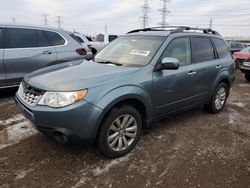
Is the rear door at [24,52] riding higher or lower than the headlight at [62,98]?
higher

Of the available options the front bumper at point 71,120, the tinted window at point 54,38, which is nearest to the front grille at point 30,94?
the front bumper at point 71,120

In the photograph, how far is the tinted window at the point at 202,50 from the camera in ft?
15.5

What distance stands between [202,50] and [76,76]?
2.70 metres

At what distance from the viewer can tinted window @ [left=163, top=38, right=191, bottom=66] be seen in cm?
417

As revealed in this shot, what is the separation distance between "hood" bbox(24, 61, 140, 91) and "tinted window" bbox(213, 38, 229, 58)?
2.54 m

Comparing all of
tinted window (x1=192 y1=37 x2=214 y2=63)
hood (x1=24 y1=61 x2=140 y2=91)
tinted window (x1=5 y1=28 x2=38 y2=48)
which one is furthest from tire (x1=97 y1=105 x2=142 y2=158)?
tinted window (x1=5 y1=28 x2=38 y2=48)

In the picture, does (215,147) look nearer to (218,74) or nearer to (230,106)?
(218,74)

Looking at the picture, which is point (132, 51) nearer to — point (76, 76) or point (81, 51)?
point (76, 76)

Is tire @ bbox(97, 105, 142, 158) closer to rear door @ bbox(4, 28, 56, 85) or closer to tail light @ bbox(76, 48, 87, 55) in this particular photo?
rear door @ bbox(4, 28, 56, 85)

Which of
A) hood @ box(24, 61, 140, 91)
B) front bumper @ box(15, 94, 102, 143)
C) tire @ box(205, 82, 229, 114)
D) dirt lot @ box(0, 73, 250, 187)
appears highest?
hood @ box(24, 61, 140, 91)

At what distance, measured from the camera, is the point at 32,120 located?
10.4 ft

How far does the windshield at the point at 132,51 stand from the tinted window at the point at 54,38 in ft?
7.08

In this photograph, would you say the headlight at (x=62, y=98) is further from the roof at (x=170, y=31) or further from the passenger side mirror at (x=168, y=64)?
the roof at (x=170, y=31)

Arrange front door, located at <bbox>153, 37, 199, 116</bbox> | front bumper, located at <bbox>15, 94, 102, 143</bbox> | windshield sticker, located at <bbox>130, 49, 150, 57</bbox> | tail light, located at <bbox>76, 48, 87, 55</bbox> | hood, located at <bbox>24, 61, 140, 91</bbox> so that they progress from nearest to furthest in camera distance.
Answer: front bumper, located at <bbox>15, 94, 102, 143</bbox>, hood, located at <bbox>24, 61, 140, 91</bbox>, front door, located at <bbox>153, 37, 199, 116</bbox>, windshield sticker, located at <bbox>130, 49, 150, 57</bbox>, tail light, located at <bbox>76, 48, 87, 55</bbox>
